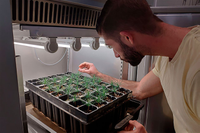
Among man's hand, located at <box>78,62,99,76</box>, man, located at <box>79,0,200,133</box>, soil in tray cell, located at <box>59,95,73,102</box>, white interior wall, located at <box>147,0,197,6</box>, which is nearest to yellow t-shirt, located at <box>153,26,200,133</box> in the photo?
man, located at <box>79,0,200,133</box>

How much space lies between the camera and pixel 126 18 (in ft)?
2.33

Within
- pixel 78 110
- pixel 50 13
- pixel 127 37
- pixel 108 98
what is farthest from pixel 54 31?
pixel 108 98

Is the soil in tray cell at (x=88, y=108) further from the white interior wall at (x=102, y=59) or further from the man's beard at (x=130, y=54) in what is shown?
the white interior wall at (x=102, y=59)

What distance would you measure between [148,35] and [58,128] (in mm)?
863

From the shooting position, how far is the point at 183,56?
75 centimetres

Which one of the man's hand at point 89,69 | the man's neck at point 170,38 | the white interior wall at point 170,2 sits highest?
the white interior wall at point 170,2

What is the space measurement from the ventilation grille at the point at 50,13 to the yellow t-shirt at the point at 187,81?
0.50m

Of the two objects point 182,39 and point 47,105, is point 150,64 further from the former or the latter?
point 47,105

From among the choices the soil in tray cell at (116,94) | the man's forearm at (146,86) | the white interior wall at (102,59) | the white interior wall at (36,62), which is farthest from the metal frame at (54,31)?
the white interior wall at (36,62)

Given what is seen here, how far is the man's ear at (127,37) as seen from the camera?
2.48 ft

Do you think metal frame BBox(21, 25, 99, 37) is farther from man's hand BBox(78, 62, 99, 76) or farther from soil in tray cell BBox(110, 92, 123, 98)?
man's hand BBox(78, 62, 99, 76)

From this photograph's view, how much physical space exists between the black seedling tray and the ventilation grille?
0.51 meters

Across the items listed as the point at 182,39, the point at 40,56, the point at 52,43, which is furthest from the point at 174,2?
the point at 40,56

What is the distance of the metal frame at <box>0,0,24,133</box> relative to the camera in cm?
42
